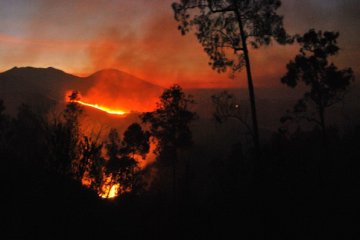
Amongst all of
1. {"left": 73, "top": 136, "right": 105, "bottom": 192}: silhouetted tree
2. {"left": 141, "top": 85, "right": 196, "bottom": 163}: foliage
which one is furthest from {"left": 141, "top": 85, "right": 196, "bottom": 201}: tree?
{"left": 73, "top": 136, "right": 105, "bottom": 192}: silhouetted tree

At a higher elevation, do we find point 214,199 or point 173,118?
point 173,118

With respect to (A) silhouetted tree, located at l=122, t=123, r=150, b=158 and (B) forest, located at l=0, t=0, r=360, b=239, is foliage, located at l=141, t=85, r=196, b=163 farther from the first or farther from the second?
(B) forest, located at l=0, t=0, r=360, b=239

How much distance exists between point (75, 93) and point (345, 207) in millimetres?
46082

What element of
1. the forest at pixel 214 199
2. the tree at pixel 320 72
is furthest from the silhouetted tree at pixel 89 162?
the tree at pixel 320 72

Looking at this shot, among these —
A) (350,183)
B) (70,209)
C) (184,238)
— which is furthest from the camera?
(350,183)

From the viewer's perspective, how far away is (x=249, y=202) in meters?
17.9

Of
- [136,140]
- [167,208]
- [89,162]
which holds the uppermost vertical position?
[136,140]

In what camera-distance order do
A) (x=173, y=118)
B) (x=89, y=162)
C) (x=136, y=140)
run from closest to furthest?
(x=89, y=162) → (x=173, y=118) → (x=136, y=140)

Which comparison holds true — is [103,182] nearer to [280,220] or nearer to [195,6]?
[280,220]

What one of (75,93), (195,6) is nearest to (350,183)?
(195,6)

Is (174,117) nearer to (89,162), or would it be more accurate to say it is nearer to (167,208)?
(167,208)

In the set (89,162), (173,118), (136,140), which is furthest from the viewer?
(136,140)

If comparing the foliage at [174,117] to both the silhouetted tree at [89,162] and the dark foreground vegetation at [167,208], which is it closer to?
the dark foreground vegetation at [167,208]

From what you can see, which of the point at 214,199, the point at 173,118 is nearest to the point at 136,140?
the point at 173,118
